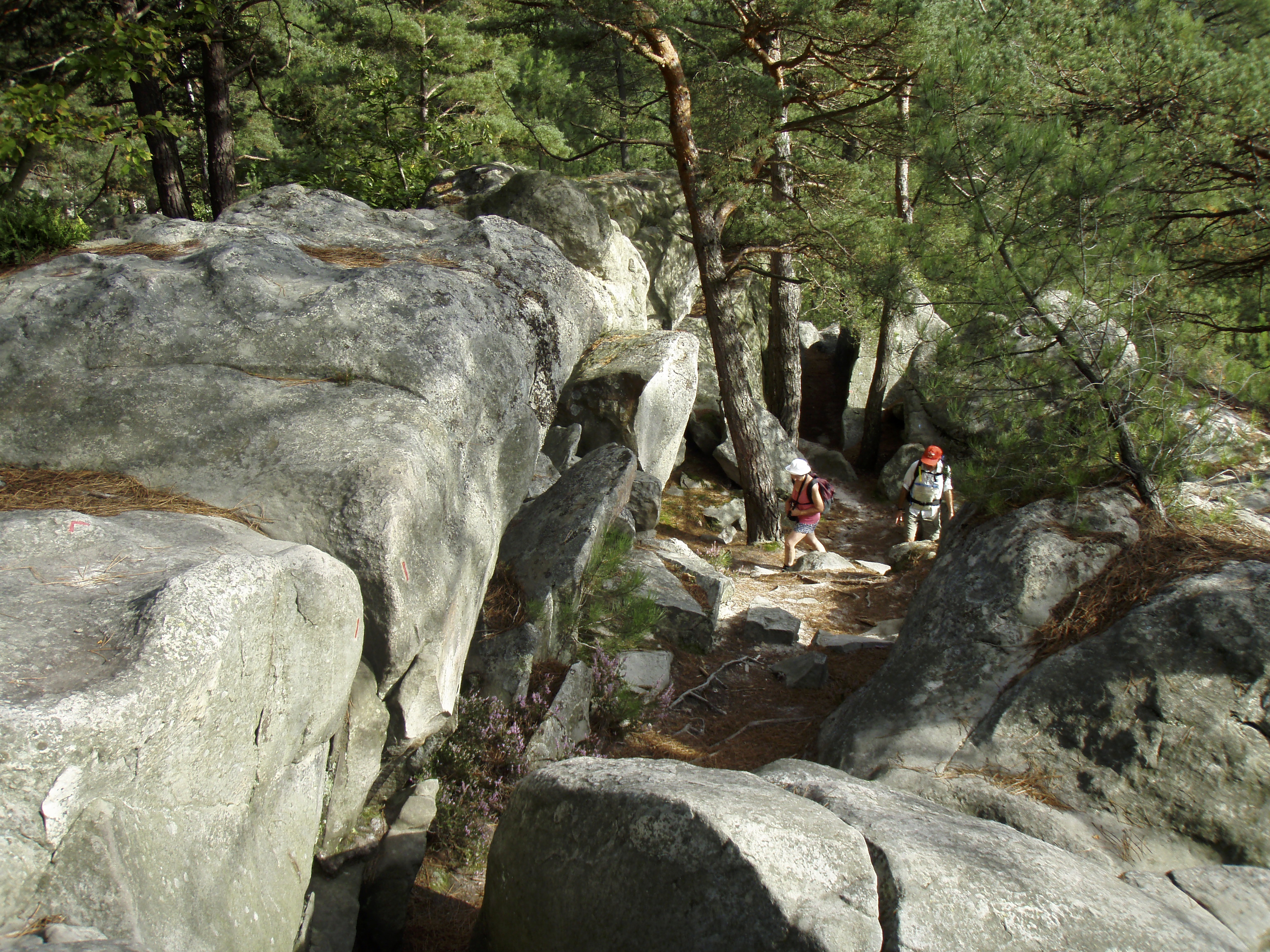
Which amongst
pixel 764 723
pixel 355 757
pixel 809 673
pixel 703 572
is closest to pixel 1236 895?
pixel 764 723

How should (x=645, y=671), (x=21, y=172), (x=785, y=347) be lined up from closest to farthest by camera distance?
1. (x=645, y=671)
2. (x=21, y=172)
3. (x=785, y=347)

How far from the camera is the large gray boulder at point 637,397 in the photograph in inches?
457

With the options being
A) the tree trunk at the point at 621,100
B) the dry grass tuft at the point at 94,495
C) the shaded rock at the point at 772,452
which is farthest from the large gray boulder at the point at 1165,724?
the tree trunk at the point at 621,100

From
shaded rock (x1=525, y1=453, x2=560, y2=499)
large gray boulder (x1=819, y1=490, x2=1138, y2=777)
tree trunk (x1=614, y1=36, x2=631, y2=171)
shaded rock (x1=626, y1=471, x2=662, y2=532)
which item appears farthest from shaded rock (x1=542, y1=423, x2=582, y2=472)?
tree trunk (x1=614, y1=36, x2=631, y2=171)

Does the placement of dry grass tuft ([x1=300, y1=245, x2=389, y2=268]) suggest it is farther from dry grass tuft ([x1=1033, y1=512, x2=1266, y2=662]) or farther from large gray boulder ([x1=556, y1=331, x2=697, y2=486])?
dry grass tuft ([x1=1033, y1=512, x2=1266, y2=662])

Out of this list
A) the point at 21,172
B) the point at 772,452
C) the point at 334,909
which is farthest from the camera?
the point at 772,452

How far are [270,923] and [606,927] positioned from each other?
4.60ft

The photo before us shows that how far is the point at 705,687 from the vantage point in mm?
6805

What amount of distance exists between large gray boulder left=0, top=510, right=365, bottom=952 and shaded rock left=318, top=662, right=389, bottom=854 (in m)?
0.34

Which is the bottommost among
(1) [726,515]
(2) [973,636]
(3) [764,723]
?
(3) [764,723]

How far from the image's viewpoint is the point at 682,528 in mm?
12695

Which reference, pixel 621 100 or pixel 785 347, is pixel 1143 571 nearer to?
pixel 785 347

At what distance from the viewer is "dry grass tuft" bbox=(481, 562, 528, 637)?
6.18 meters

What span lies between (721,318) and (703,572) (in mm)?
4566
